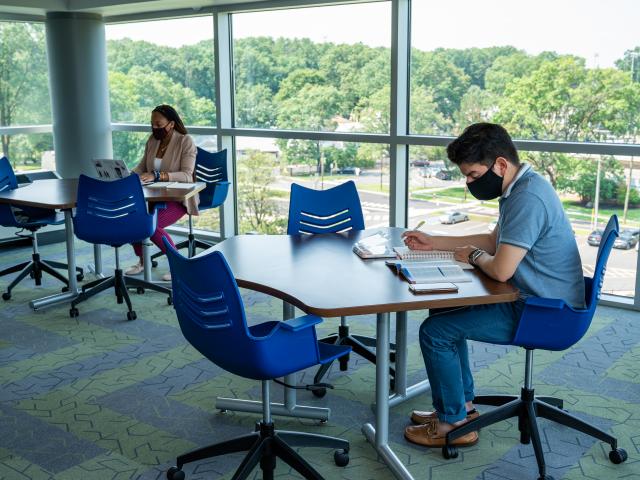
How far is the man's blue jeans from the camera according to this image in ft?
10.4

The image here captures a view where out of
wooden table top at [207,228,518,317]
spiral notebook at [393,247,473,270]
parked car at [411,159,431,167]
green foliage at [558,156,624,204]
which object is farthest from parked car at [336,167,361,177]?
spiral notebook at [393,247,473,270]

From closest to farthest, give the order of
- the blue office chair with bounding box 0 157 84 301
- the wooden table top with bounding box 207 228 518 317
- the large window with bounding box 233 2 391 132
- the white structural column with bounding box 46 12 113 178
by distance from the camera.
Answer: the wooden table top with bounding box 207 228 518 317 → the blue office chair with bounding box 0 157 84 301 → the large window with bounding box 233 2 391 132 → the white structural column with bounding box 46 12 113 178

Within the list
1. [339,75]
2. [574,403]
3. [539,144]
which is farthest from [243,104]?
[574,403]

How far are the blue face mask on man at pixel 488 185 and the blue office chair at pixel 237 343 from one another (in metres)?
0.89

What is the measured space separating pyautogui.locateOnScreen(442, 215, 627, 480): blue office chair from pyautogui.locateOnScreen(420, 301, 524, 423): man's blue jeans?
0.25 ft

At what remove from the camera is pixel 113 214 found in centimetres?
527

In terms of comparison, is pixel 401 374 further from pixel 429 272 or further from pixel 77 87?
pixel 77 87

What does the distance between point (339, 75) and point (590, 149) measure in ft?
7.88

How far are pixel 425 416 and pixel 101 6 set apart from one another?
5722 millimetres

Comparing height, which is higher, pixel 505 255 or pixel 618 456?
pixel 505 255

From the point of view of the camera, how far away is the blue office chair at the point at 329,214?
4375mm

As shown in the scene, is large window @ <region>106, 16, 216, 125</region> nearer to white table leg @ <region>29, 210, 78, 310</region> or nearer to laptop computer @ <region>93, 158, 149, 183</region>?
laptop computer @ <region>93, 158, 149, 183</region>

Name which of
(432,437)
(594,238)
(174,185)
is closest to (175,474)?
(432,437)

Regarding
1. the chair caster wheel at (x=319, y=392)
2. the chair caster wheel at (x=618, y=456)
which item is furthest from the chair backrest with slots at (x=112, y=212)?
the chair caster wheel at (x=618, y=456)
